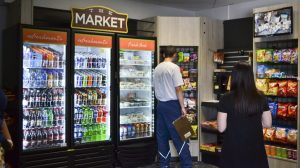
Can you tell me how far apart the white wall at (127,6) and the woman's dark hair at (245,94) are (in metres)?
3.74

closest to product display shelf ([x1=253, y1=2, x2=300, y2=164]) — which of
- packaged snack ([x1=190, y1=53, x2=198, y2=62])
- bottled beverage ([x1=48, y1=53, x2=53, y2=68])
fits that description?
packaged snack ([x1=190, y1=53, x2=198, y2=62])

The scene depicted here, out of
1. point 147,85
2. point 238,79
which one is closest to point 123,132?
point 147,85

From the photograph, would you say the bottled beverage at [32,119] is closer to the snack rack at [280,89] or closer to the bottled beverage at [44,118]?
the bottled beverage at [44,118]

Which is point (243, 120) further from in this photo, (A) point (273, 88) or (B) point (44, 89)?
(B) point (44, 89)

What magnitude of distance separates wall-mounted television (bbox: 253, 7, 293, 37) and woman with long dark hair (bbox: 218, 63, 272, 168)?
2545 mm

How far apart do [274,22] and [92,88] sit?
296 cm

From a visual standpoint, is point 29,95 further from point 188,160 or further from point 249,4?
point 249,4

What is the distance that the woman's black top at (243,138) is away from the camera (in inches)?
110

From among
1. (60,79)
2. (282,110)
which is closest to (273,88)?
(282,110)

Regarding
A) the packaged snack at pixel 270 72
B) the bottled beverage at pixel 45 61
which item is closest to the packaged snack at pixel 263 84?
the packaged snack at pixel 270 72

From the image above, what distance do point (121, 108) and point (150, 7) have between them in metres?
2.18

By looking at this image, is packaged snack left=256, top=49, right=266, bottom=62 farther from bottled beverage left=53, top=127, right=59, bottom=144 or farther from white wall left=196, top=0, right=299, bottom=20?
bottled beverage left=53, top=127, right=59, bottom=144

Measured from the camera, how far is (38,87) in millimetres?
4691

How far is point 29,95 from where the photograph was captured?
15.2 ft
